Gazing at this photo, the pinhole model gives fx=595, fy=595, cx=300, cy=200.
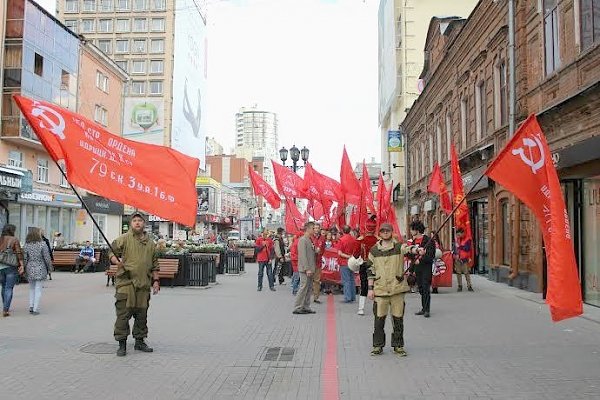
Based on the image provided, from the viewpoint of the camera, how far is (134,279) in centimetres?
746

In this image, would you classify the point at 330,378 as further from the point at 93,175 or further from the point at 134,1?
the point at 134,1

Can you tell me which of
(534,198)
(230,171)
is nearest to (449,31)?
(534,198)

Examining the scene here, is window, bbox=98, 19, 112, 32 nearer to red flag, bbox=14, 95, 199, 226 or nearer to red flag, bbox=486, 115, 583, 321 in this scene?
red flag, bbox=14, 95, 199, 226

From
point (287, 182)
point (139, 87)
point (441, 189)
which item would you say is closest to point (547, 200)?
point (441, 189)

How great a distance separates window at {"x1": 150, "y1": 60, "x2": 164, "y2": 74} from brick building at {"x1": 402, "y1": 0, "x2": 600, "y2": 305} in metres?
55.4

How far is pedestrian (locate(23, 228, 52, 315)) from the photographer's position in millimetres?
10930

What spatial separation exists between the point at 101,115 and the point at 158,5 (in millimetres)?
39988

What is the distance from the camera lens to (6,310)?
1065 centimetres

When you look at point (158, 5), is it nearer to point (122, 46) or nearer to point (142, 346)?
point (122, 46)

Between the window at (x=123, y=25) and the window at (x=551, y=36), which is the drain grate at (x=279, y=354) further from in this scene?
the window at (x=123, y=25)

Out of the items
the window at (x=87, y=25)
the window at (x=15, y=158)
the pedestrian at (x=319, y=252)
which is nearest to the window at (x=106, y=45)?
the window at (x=87, y=25)

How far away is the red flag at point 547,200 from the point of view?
20.1 feet

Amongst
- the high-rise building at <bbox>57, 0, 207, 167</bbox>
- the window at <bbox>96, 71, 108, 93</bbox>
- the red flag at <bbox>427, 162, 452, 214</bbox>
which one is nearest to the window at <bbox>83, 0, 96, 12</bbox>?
the high-rise building at <bbox>57, 0, 207, 167</bbox>

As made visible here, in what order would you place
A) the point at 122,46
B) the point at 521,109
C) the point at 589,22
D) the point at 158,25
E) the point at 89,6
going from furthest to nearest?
the point at 89,6, the point at 122,46, the point at 158,25, the point at 521,109, the point at 589,22
